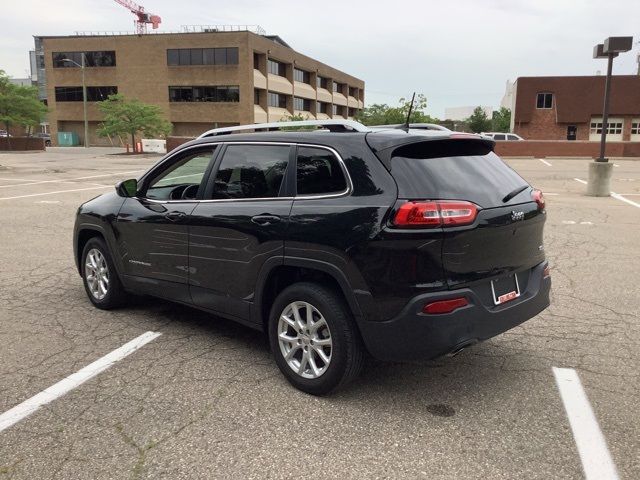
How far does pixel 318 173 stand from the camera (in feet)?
12.1

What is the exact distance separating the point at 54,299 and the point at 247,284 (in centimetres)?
297

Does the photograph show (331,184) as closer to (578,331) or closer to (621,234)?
(578,331)

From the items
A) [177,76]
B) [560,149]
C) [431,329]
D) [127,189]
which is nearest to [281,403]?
[431,329]

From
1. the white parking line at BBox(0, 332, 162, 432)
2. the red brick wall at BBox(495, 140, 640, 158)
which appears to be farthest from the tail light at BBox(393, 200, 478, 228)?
the red brick wall at BBox(495, 140, 640, 158)

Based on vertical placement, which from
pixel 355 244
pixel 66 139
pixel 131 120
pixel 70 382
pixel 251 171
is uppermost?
pixel 131 120

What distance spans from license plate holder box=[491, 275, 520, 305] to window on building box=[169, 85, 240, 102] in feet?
197

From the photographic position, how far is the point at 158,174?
16.1 ft

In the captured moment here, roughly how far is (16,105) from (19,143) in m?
11.4

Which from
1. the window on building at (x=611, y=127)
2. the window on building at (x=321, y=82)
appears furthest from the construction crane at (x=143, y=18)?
the window on building at (x=611, y=127)

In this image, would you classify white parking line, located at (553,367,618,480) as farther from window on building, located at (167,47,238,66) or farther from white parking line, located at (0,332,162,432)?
window on building, located at (167,47,238,66)

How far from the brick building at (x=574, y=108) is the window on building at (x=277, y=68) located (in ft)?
91.5

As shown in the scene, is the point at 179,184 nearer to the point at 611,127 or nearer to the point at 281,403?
the point at 281,403

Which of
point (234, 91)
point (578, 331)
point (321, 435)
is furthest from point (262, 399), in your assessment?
point (234, 91)

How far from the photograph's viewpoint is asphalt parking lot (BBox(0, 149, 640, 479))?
9.55 ft
